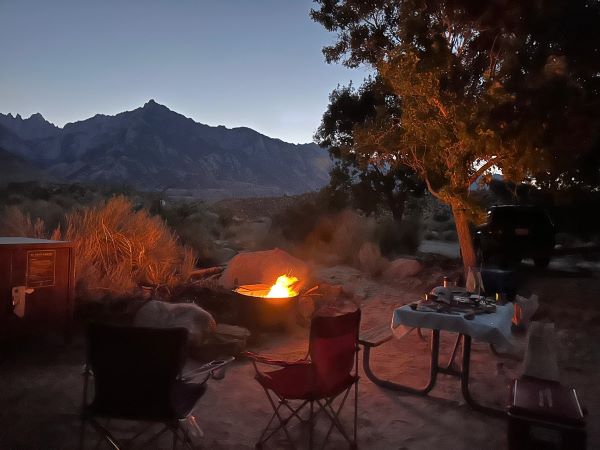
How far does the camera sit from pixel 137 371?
3027mm

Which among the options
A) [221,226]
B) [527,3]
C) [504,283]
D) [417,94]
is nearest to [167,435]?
[504,283]

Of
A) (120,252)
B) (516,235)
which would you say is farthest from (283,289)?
(516,235)

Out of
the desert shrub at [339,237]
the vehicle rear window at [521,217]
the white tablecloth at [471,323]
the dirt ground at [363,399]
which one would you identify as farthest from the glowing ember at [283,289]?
the vehicle rear window at [521,217]

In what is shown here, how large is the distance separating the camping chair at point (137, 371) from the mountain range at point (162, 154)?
7367 cm

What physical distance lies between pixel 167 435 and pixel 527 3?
9.05 meters

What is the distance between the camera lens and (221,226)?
2295cm

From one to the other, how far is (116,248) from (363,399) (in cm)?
504

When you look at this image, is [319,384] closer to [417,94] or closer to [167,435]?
[167,435]

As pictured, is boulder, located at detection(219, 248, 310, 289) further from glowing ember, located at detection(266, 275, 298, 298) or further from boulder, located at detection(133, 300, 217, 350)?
boulder, located at detection(133, 300, 217, 350)

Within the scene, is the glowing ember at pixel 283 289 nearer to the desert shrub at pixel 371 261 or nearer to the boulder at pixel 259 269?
the boulder at pixel 259 269

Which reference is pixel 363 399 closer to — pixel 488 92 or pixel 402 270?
pixel 488 92

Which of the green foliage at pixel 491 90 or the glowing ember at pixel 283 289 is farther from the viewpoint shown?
the green foliage at pixel 491 90

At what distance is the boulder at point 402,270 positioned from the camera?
11.6m

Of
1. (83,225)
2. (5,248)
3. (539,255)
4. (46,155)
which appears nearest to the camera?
(5,248)
